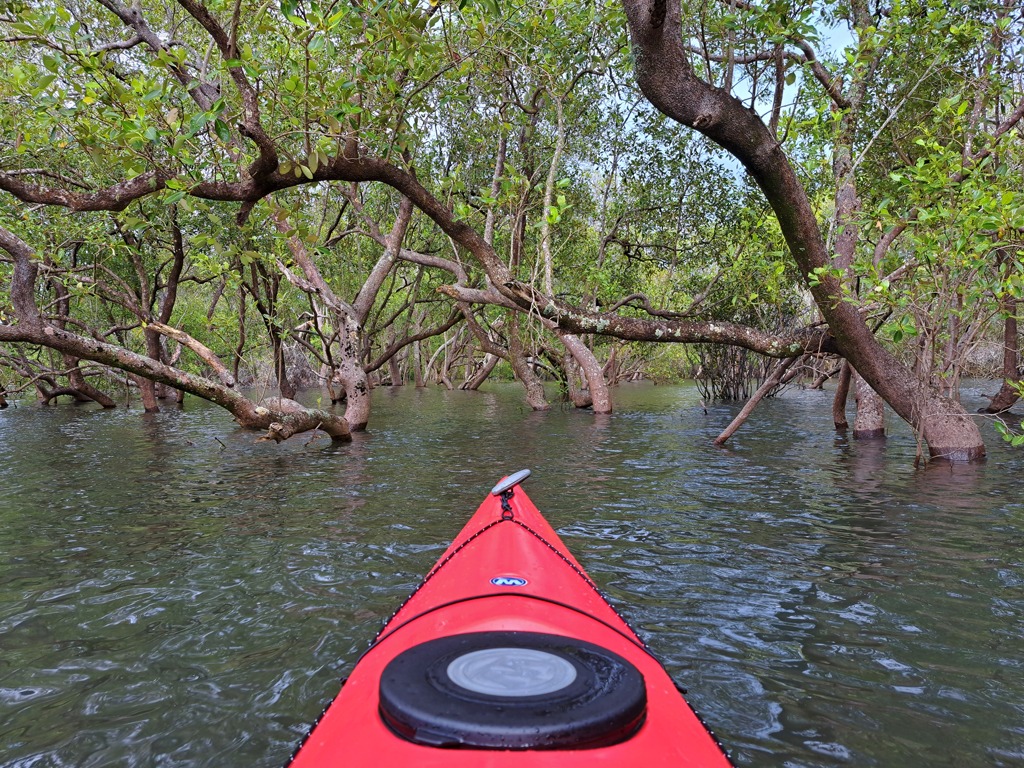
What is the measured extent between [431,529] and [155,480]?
4.42m

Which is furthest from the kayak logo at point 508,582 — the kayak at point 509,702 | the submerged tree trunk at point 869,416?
the submerged tree trunk at point 869,416

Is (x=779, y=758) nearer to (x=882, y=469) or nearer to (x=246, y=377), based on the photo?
(x=882, y=469)

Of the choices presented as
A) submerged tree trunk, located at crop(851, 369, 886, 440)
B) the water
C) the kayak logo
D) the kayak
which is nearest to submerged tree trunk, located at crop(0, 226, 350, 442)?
the water

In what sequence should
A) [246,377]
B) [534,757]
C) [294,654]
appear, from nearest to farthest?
[534,757] → [294,654] → [246,377]

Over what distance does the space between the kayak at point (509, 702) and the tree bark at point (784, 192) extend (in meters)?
4.67

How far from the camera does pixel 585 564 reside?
4.52 meters

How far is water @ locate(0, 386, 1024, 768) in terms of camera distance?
258 cm

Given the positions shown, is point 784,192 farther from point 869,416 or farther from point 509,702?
point 509,702

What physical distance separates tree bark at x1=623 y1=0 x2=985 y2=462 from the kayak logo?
4426 mm

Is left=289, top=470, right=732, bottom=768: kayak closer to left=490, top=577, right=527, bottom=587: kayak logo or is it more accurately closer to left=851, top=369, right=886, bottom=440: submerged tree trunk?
left=490, top=577, right=527, bottom=587: kayak logo

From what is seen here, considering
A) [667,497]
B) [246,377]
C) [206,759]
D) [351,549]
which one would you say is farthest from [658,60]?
[246,377]

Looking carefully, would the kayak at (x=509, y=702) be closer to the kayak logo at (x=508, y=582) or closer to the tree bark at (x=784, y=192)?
the kayak logo at (x=508, y=582)

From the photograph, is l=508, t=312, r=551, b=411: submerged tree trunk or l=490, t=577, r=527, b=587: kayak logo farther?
l=508, t=312, r=551, b=411: submerged tree trunk

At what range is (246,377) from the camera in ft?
115
